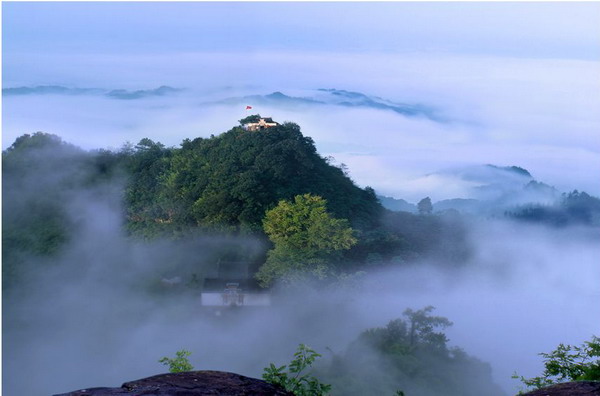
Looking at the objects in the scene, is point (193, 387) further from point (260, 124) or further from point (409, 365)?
point (260, 124)

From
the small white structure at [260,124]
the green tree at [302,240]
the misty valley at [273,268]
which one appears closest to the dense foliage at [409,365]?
the misty valley at [273,268]

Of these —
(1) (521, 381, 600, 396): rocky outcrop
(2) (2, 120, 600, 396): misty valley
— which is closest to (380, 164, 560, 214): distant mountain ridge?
(2) (2, 120, 600, 396): misty valley

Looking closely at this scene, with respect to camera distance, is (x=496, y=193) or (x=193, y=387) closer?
(x=193, y=387)

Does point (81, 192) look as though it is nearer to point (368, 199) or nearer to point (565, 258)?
point (368, 199)

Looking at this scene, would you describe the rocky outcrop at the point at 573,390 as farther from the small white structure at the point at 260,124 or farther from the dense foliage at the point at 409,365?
the small white structure at the point at 260,124

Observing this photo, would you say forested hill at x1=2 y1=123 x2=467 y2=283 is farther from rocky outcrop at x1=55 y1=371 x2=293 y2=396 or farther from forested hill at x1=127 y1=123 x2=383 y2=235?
rocky outcrop at x1=55 y1=371 x2=293 y2=396

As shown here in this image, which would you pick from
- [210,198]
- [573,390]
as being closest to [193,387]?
[573,390]

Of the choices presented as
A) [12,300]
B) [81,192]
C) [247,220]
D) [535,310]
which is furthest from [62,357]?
[535,310]
